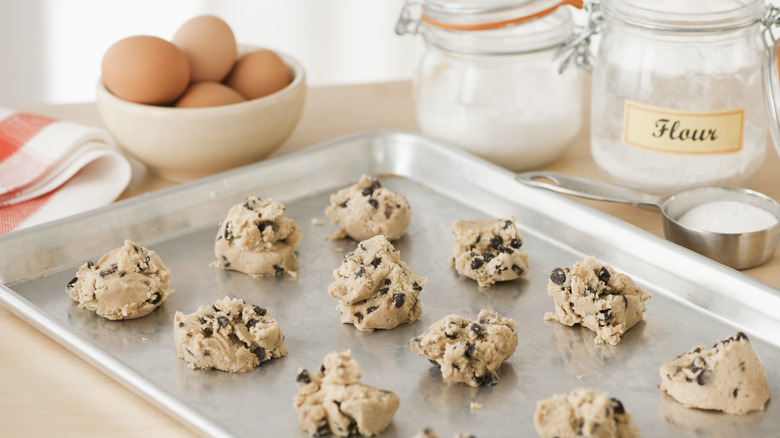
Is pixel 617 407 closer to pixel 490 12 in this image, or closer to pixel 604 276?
pixel 604 276

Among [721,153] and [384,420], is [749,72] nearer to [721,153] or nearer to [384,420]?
[721,153]

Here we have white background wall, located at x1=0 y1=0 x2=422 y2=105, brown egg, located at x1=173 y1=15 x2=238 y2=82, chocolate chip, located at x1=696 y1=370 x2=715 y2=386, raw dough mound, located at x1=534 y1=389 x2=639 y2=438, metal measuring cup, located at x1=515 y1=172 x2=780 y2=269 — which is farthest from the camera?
white background wall, located at x1=0 y1=0 x2=422 y2=105

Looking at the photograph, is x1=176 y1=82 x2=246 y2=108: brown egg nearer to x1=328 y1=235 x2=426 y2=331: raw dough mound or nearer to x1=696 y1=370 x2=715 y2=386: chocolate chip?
x1=328 y1=235 x2=426 y2=331: raw dough mound

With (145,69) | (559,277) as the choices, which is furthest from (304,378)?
(145,69)

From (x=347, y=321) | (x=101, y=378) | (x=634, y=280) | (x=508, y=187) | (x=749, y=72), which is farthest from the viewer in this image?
(x=508, y=187)

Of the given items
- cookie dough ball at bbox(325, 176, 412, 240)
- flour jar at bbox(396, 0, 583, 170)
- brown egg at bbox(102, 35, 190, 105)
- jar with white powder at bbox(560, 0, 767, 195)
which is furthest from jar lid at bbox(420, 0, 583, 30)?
brown egg at bbox(102, 35, 190, 105)

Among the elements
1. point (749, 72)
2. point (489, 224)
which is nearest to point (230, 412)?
point (489, 224)

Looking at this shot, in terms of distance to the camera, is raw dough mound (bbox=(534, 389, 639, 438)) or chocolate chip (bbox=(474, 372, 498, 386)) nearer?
raw dough mound (bbox=(534, 389, 639, 438))

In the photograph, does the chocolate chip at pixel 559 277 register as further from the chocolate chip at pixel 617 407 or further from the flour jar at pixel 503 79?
the flour jar at pixel 503 79
